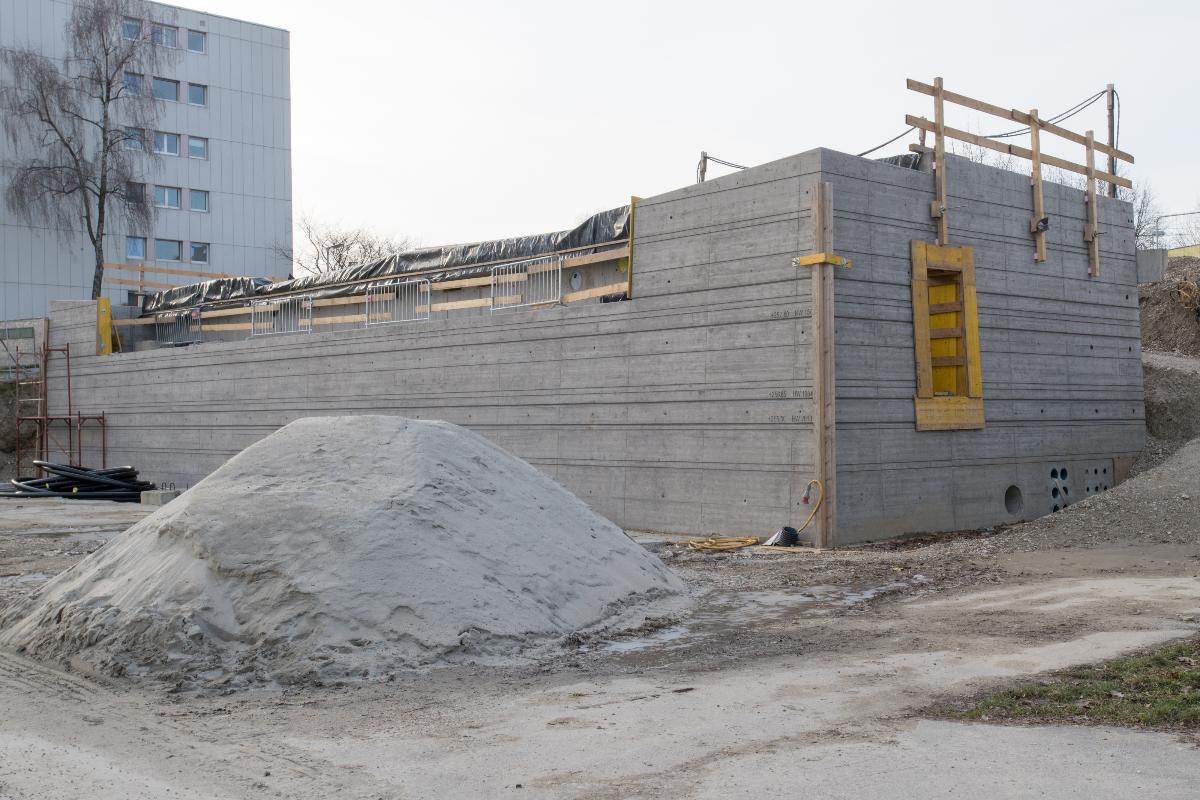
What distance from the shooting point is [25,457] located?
30.0 metres

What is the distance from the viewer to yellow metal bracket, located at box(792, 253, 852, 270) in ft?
41.7

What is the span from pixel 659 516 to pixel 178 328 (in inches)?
656

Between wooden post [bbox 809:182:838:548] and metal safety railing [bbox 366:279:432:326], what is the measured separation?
863cm

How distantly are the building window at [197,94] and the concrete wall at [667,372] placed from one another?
1041 inches

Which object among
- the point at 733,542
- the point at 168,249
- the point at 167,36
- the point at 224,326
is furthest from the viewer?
the point at 168,249

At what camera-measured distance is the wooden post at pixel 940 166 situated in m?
14.2

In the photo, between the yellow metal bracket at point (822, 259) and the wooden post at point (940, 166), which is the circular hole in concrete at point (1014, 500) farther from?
the yellow metal bracket at point (822, 259)

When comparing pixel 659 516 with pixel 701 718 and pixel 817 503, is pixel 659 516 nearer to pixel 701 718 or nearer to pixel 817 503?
pixel 817 503

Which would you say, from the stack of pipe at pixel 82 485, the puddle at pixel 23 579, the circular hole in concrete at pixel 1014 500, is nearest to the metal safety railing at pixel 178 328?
the stack of pipe at pixel 82 485

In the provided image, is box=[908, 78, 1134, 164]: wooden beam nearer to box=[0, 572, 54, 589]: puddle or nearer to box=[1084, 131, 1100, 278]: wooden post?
box=[1084, 131, 1100, 278]: wooden post

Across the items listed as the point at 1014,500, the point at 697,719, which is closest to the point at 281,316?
the point at 1014,500

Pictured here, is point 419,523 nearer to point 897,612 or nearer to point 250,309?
point 897,612

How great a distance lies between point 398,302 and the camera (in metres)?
20.3

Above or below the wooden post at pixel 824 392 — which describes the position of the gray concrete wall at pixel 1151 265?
above
